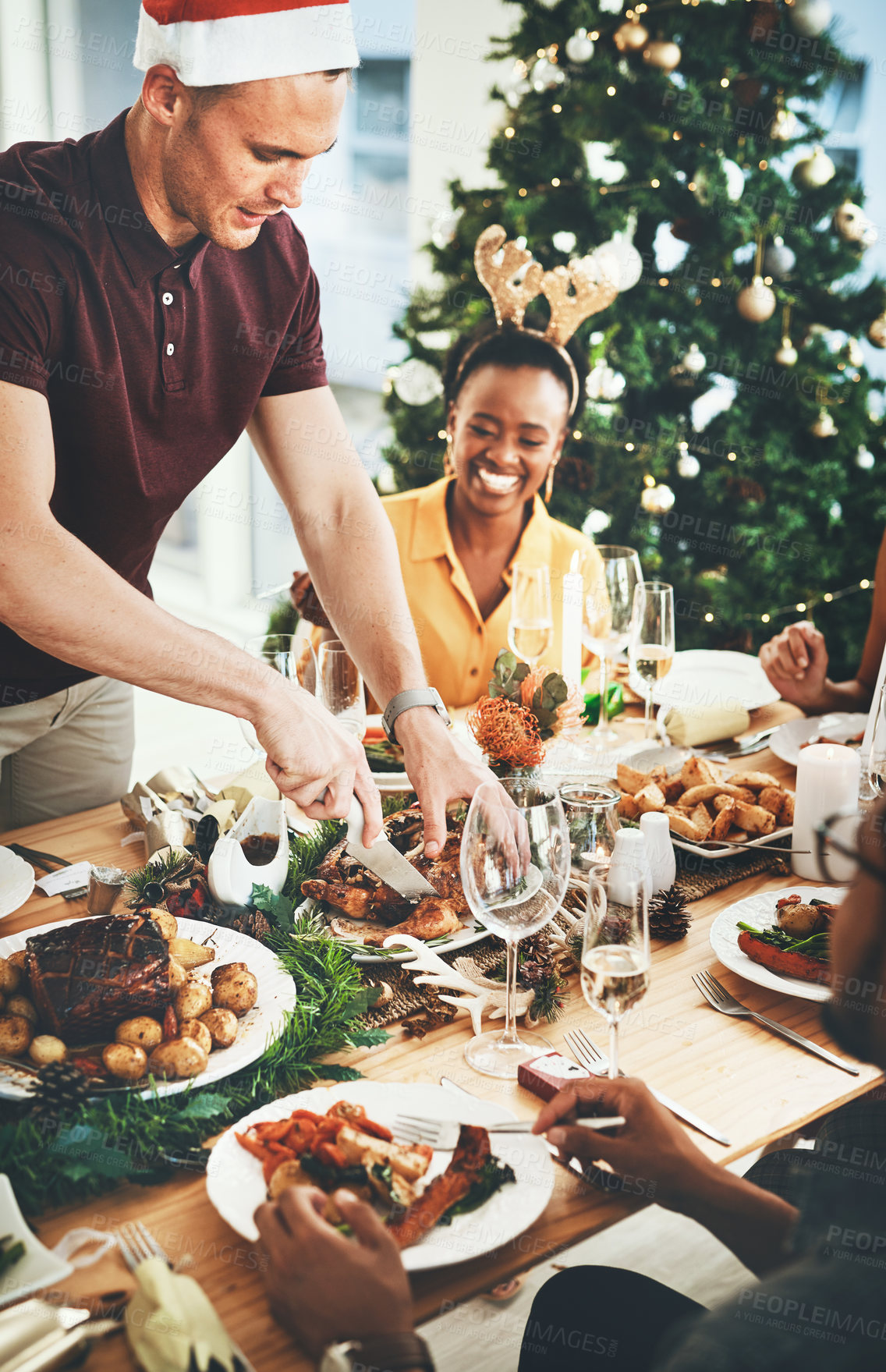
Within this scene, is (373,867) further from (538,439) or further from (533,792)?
(538,439)

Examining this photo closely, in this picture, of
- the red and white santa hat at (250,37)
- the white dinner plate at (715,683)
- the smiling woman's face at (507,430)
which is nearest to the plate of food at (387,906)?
the white dinner plate at (715,683)

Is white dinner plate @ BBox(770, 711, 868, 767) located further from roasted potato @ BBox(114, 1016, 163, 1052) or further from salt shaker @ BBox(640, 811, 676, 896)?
roasted potato @ BBox(114, 1016, 163, 1052)

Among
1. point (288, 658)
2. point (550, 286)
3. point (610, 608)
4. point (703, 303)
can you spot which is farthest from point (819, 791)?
point (703, 303)

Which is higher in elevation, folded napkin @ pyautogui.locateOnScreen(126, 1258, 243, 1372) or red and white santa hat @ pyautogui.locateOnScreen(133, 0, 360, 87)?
red and white santa hat @ pyautogui.locateOnScreen(133, 0, 360, 87)

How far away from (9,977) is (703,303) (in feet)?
8.10

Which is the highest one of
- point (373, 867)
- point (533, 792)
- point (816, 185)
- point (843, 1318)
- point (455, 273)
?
point (816, 185)

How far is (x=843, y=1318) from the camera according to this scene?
759 mm

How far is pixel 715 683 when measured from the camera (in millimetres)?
1919

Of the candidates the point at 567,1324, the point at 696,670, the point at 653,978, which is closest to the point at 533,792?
the point at 653,978

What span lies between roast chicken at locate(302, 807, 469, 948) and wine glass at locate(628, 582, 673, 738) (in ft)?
1.53

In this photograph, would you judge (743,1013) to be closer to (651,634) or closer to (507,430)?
(651,634)

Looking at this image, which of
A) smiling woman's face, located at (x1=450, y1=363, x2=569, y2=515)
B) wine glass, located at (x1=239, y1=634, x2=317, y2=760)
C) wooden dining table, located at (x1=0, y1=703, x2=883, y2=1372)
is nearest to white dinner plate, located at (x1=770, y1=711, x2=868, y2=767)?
wooden dining table, located at (x1=0, y1=703, x2=883, y2=1372)

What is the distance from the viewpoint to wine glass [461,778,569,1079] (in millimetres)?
943

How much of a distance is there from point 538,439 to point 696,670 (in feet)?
2.00
